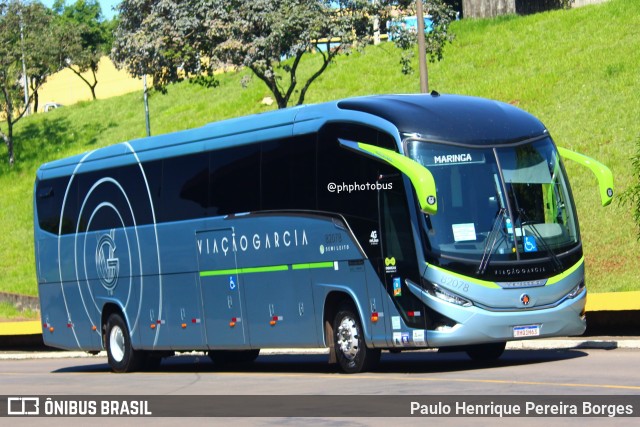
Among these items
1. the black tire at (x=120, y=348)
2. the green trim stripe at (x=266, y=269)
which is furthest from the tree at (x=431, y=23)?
the green trim stripe at (x=266, y=269)

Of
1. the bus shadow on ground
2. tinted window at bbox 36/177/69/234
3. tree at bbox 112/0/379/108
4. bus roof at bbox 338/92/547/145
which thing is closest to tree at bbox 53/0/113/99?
tree at bbox 112/0/379/108

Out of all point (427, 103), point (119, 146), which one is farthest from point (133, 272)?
point (427, 103)

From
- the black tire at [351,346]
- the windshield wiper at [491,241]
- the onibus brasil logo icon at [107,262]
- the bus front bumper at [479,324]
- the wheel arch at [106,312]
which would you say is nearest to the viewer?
the bus front bumper at [479,324]

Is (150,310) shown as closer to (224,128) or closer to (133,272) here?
(133,272)

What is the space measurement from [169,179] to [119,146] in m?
2.17

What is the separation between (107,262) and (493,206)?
9280 millimetres

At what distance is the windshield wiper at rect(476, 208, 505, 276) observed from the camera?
55.3 feet

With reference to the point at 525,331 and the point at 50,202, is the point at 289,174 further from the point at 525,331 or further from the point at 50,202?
the point at 50,202

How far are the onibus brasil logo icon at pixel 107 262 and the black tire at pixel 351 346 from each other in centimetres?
A: 663

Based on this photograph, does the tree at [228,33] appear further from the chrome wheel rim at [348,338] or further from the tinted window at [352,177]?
the chrome wheel rim at [348,338]

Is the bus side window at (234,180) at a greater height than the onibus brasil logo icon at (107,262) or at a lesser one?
greater

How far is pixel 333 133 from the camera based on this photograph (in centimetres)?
1833

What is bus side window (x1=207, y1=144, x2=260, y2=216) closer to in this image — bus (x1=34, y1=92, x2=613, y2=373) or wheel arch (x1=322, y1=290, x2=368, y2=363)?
bus (x1=34, y1=92, x2=613, y2=373)

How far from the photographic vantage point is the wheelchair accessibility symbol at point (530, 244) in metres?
17.2
